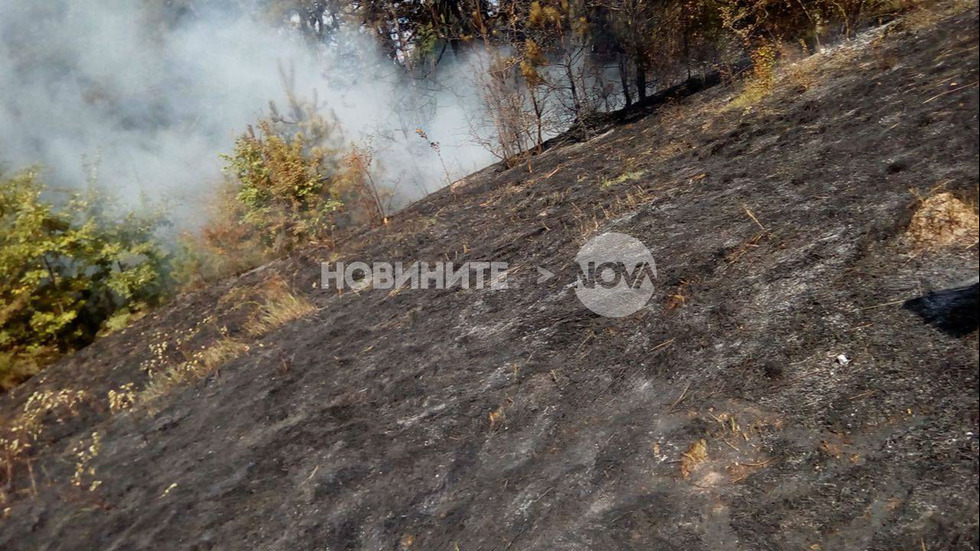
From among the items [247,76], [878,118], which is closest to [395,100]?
[247,76]

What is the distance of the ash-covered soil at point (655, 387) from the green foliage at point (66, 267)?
2402 mm

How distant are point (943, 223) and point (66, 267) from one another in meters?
9.13

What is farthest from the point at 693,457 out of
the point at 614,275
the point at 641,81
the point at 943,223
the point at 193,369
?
the point at 641,81

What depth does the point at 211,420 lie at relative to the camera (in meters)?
4.89

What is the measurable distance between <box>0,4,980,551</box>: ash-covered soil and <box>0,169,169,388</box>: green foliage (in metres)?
2.40

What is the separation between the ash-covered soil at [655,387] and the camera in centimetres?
247

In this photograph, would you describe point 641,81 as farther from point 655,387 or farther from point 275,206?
point 655,387

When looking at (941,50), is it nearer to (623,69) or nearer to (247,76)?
(623,69)

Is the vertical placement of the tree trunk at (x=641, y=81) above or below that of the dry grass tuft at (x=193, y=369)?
above

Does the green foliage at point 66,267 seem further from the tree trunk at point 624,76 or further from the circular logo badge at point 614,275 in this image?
the circular logo badge at point 614,275

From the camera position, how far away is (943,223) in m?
2.95

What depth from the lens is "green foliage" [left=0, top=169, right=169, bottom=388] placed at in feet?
25.2

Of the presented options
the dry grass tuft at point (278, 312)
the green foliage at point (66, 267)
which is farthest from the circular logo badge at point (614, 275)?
the green foliage at point (66, 267)

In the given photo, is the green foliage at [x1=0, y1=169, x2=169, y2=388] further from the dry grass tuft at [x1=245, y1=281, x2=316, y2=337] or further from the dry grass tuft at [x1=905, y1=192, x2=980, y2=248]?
the dry grass tuft at [x1=905, y1=192, x2=980, y2=248]
